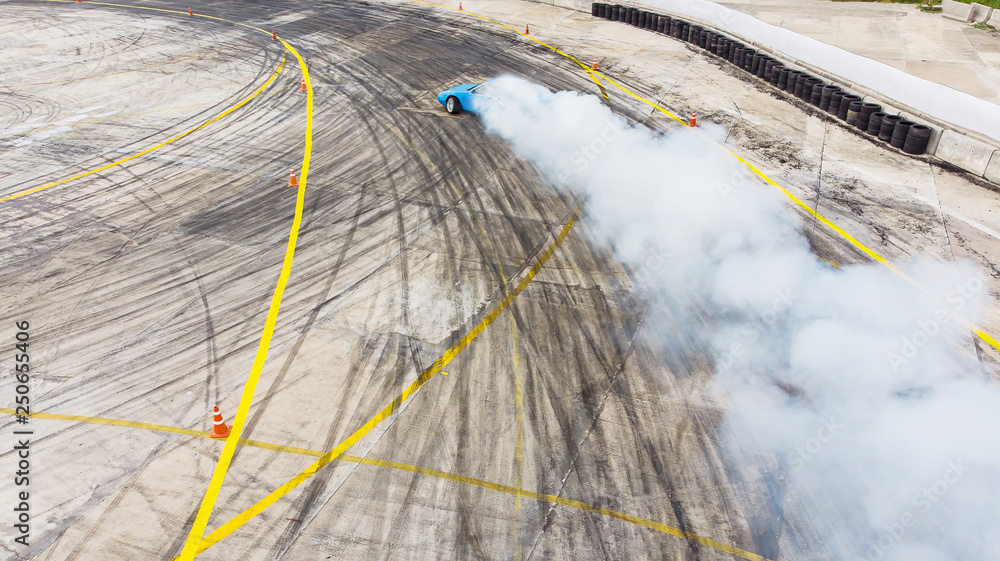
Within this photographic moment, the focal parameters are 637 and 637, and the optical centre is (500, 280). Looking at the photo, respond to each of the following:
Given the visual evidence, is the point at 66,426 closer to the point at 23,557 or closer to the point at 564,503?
the point at 23,557

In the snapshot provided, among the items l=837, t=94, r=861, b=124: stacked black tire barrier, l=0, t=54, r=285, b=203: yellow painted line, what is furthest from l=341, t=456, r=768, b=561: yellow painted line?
l=837, t=94, r=861, b=124: stacked black tire barrier

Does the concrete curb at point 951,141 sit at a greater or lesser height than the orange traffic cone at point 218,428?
greater

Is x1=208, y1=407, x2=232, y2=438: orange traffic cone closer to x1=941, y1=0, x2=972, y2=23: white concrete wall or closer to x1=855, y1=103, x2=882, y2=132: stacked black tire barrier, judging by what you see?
x1=855, y1=103, x2=882, y2=132: stacked black tire barrier

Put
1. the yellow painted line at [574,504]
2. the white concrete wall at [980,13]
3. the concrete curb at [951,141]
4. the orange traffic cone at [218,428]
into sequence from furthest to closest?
the white concrete wall at [980,13]
the concrete curb at [951,141]
the orange traffic cone at [218,428]
the yellow painted line at [574,504]

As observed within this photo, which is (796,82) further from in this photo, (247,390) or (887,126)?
(247,390)

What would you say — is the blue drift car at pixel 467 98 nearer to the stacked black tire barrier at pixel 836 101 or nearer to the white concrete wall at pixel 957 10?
the stacked black tire barrier at pixel 836 101

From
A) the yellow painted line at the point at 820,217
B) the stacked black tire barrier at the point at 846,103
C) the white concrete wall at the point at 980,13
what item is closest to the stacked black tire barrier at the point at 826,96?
the stacked black tire barrier at the point at 846,103
